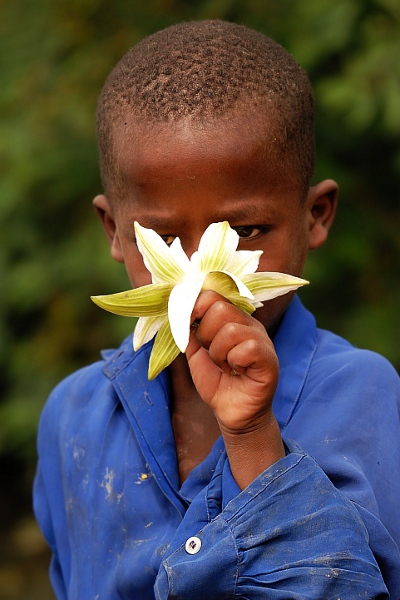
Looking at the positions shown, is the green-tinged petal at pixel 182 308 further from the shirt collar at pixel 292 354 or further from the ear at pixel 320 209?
the ear at pixel 320 209

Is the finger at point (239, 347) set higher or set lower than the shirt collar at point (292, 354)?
higher

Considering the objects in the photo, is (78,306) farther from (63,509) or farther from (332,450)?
(332,450)

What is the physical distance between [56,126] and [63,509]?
6.67 ft

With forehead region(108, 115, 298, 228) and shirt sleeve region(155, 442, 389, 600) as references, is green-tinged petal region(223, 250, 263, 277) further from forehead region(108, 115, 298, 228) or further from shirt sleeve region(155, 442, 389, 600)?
shirt sleeve region(155, 442, 389, 600)

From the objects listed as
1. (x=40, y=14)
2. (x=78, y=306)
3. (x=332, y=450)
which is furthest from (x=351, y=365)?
(x=40, y=14)

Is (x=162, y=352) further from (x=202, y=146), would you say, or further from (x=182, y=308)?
(x=202, y=146)

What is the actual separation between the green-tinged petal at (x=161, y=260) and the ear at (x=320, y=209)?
0.53m

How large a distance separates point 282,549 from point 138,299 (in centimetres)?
49

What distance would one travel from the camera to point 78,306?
4.00 meters

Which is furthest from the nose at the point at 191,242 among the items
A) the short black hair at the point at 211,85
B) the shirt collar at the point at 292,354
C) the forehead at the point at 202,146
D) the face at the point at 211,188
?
the shirt collar at the point at 292,354

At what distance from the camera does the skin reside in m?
1.54

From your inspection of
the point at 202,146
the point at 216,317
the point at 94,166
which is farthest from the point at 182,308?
the point at 94,166

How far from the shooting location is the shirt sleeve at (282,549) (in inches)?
59.7

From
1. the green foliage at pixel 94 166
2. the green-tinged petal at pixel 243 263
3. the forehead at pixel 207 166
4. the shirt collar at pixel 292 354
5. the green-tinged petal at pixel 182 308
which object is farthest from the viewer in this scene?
the green foliage at pixel 94 166
